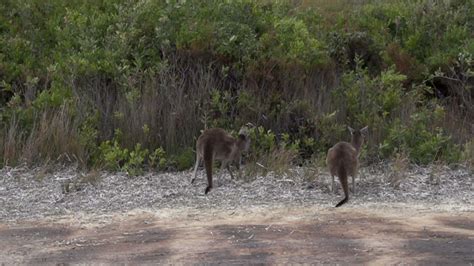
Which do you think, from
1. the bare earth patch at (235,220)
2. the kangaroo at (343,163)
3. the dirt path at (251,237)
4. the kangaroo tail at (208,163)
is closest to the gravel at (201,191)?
the bare earth patch at (235,220)

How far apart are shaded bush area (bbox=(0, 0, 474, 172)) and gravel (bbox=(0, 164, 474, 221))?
48 centimetres

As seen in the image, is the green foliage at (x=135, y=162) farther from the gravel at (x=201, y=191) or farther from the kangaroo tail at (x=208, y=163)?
the kangaroo tail at (x=208, y=163)

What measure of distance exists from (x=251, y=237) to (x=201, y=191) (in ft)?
8.48

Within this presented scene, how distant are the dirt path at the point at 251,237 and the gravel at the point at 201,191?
1.36 ft

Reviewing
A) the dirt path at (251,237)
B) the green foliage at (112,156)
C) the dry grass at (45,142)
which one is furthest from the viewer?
the dry grass at (45,142)

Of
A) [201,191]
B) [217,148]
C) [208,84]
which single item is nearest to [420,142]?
[217,148]

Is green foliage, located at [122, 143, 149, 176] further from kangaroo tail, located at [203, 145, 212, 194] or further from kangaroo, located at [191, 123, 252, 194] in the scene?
kangaroo tail, located at [203, 145, 212, 194]

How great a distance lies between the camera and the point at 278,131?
15.4 meters

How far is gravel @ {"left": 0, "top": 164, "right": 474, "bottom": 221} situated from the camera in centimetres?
1198

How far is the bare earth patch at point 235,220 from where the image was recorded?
958 cm

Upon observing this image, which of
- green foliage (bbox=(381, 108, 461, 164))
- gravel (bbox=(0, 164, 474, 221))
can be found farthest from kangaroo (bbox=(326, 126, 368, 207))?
green foliage (bbox=(381, 108, 461, 164))

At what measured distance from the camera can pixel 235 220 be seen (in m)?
11.1

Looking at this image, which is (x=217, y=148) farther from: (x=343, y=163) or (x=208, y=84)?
(x=208, y=84)

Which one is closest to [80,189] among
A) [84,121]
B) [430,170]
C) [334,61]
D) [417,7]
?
[84,121]
